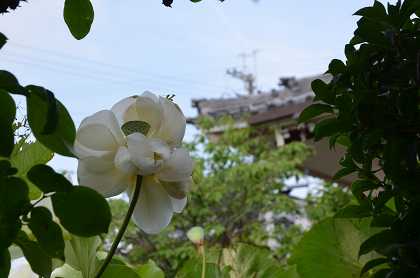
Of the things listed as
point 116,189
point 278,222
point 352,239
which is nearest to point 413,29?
point 352,239

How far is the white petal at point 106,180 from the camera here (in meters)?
0.49

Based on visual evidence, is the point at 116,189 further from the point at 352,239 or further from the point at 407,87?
the point at 352,239

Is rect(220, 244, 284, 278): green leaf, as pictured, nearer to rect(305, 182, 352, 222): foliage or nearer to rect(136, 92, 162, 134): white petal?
rect(136, 92, 162, 134): white petal

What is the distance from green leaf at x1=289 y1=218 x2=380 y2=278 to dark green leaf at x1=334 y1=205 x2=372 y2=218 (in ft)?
0.29

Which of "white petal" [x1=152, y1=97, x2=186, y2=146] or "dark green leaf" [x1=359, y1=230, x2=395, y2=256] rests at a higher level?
"white petal" [x1=152, y1=97, x2=186, y2=146]

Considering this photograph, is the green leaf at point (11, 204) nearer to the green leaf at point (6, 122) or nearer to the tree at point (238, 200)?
the green leaf at point (6, 122)

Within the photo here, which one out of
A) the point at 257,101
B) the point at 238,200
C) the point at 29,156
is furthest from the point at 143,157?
the point at 257,101

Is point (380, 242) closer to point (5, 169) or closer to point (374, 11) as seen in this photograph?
point (374, 11)

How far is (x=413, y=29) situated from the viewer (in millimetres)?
695

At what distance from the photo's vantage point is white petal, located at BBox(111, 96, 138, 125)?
0.53m

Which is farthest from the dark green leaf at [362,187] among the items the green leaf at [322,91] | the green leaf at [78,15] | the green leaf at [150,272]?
the green leaf at [78,15]

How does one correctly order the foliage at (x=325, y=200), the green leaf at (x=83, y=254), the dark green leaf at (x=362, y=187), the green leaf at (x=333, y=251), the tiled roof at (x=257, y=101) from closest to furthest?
the green leaf at (x=83, y=254) → the dark green leaf at (x=362, y=187) → the green leaf at (x=333, y=251) → the foliage at (x=325, y=200) → the tiled roof at (x=257, y=101)

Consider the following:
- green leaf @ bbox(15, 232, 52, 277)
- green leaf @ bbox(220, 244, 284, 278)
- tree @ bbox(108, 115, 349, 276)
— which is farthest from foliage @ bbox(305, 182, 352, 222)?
green leaf @ bbox(15, 232, 52, 277)

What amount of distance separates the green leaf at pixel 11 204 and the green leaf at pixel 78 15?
189 mm
